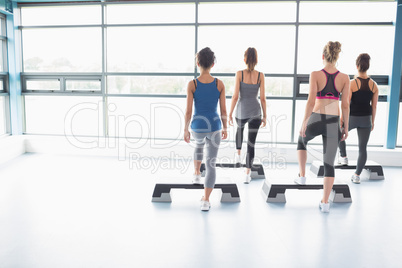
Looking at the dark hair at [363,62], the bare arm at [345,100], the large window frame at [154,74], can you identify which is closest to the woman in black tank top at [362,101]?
the dark hair at [363,62]

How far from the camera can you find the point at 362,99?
373 cm

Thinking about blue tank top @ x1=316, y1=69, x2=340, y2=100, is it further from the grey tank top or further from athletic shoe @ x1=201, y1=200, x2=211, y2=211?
athletic shoe @ x1=201, y1=200, x2=211, y2=211

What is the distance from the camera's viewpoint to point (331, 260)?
2281 millimetres

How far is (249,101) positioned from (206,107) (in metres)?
1.03

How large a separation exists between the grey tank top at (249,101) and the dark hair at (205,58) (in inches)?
36.7

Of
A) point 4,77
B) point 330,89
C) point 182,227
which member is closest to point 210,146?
point 182,227

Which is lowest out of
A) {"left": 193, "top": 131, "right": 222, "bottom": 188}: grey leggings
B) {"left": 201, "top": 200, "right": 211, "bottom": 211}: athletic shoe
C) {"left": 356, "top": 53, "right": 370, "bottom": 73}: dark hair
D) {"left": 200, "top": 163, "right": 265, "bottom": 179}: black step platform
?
{"left": 201, "top": 200, "right": 211, "bottom": 211}: athletic shoe

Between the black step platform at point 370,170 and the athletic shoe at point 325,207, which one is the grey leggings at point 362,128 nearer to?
the black step platform at point 370,170

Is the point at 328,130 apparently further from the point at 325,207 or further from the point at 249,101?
the point at 249,101

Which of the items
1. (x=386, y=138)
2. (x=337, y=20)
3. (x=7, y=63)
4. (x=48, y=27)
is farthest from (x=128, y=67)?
(x=386, y=138)

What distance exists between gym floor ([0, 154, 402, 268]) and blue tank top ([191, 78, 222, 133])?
85 centimetres

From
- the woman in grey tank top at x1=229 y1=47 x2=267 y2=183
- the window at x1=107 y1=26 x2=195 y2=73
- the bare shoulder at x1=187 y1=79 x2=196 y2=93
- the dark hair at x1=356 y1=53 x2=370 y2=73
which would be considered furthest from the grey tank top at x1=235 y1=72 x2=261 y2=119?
the window at x1=107 y1=26 x2=195 y2=73

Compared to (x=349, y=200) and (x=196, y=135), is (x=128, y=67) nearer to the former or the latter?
(x=196, y=135)

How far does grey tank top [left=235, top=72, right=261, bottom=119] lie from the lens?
370 cm
